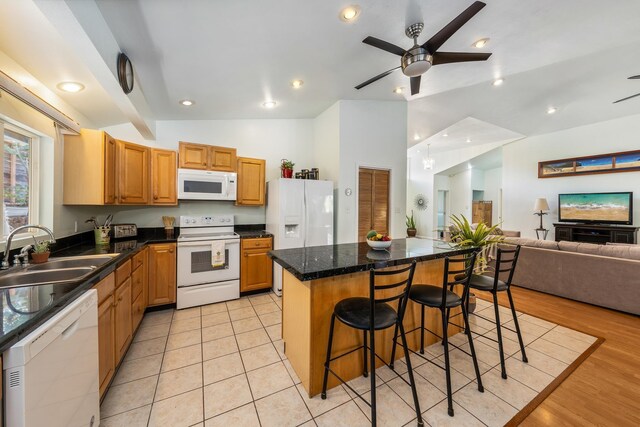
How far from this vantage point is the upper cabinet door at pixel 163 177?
329 cm

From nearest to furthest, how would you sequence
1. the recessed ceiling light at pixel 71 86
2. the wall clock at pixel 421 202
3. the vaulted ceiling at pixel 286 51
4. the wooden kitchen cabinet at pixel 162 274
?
the vaulted ceiling at pixel 286 51 < the recessed ceiling light at pixel 71 86 < the wooden kitchen cabinet at pixel 162 274 < the wall clock at pixel 421 202

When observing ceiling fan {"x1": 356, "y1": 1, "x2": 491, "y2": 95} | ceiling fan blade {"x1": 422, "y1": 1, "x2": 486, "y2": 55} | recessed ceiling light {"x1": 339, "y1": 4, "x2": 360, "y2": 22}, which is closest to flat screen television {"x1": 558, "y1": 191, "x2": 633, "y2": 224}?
ceiling fan {"x1": 356, "y1": 1, "x2": 491, "y2": 95}

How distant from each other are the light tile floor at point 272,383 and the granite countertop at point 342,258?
0.92 m

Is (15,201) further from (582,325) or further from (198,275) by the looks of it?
(582,325)

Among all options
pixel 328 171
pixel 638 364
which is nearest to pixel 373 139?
pixel 328 171

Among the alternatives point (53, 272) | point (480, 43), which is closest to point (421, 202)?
point (480, 43)

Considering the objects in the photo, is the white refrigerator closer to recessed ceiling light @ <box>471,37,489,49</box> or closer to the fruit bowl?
the fruit bowl

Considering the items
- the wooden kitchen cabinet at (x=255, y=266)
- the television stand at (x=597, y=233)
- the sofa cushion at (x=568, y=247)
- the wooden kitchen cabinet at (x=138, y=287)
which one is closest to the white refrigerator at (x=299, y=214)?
the wooden kitchen cabinet at (x=255, y=266)

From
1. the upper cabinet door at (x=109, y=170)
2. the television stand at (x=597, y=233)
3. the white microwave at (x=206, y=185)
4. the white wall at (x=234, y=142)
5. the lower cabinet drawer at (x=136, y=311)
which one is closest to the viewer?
the lower cabinet drawer at (x=136, y=311)

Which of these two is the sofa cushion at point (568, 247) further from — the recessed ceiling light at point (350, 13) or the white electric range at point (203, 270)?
the white electric range at point (203, 270)

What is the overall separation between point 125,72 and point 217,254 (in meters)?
2.11

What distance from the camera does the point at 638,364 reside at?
209 centimetres

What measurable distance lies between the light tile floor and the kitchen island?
144mm

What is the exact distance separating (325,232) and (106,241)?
2676 millimetres
